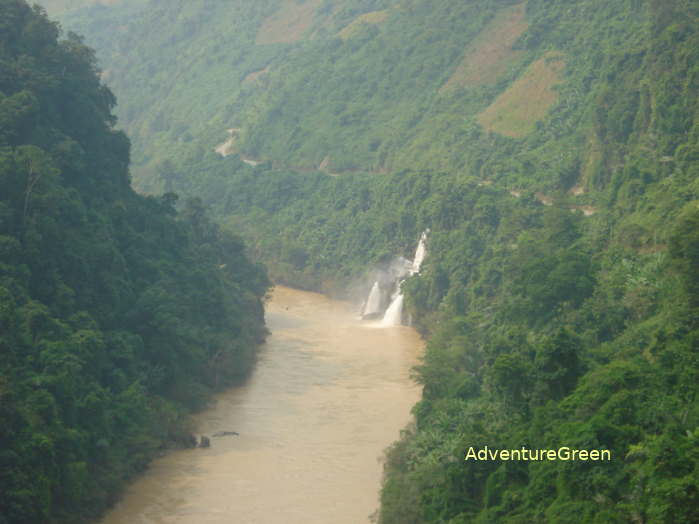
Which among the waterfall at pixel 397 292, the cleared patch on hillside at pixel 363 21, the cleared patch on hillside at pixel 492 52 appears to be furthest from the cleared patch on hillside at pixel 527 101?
the cleared patch on hillside at pixel 363 21

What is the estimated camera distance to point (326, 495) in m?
39.2

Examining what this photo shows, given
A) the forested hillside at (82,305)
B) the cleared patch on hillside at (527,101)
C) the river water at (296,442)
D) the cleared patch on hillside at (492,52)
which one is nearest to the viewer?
the forested hillside at (82,305)

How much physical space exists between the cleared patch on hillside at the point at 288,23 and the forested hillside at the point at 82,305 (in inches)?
3159

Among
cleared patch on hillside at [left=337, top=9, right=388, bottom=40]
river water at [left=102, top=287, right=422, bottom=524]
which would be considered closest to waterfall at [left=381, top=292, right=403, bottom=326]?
river water at [left=102, top=287, right=422, bottom=524]

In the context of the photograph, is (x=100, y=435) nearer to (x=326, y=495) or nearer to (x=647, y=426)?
(x=326, y=495)

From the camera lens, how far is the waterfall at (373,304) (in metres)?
75.5

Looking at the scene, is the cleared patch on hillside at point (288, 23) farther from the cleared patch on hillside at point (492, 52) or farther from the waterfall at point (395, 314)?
the waterfall at point (395, 314)

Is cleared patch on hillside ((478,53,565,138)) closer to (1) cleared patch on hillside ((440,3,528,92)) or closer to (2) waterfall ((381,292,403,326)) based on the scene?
(1) cleared patch on hillside ((440,3,528,92))

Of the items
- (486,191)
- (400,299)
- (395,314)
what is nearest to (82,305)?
(395,314)

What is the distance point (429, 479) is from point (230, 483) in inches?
376

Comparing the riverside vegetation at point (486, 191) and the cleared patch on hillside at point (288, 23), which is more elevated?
the cleared patch on hillside at point (288, 23)

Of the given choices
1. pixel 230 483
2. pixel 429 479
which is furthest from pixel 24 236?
pixel 429 479

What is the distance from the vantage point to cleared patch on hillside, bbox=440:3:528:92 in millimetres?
99062

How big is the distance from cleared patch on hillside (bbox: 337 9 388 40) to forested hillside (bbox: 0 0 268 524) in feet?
209
